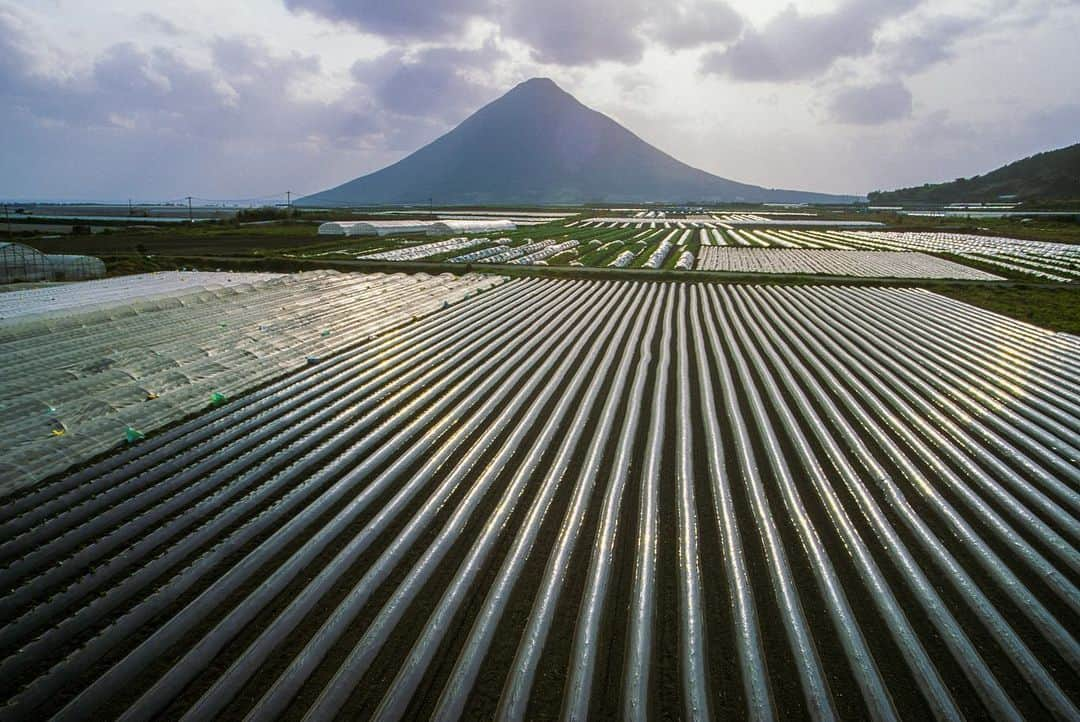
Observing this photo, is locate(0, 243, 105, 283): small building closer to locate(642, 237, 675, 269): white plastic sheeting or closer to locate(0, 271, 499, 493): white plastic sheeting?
locate(0, 271, 499, 493): white plastic sheeting

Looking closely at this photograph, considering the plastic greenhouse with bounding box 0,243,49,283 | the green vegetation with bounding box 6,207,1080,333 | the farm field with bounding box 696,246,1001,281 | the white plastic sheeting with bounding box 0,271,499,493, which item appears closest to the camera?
the white plastic sheeting with bounding box 0,271,499,493

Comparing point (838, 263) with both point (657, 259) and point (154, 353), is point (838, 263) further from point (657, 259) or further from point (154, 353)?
point (154, 353)

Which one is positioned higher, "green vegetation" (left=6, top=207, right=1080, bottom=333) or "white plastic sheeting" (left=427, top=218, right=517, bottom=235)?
"white plastic sheeting" (left=427, top=218, right=517, bottom=235)

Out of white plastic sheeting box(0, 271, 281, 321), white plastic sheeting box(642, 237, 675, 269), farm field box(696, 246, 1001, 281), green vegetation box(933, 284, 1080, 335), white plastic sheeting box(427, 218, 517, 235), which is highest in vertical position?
white plastic sheeting box(427, 218, 517, 235)

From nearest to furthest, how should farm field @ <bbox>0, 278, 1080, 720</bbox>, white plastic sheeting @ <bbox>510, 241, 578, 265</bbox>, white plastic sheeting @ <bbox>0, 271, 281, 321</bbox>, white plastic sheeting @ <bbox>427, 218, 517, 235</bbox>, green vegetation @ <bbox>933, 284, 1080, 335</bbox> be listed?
farm field @ <bbox>0, 278, 1080, 720</bbox>, white plastic sheeting @ <bbox>0, 271, 281, 321</bbox>, green vegetation @ <bbox>933, 284, 1080, 335</bbox>, white plastic sheeting @ <bbox>510, 241, 578, 265</bbox>, white plastic sheeting @ <bbox>427, 218, 517, 235</bbox>

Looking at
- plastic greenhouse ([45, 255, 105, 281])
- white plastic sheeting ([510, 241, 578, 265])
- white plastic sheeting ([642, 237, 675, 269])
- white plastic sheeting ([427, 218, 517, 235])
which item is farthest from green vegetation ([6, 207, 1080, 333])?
white plastic sheeting ([427, 218, 517, 235])

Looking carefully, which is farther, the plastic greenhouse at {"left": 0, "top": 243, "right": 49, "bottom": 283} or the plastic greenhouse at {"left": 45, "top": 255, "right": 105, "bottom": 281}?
the plastic greenhouse at {"left": 45, "top": 255, "right": 105, "bottom": 281}

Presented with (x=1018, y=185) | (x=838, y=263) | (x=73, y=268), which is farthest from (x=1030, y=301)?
(x=1018, y=185)

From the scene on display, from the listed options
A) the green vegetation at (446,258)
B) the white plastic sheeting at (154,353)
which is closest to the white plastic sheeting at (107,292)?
the white plastic sheeting at (154,353)
